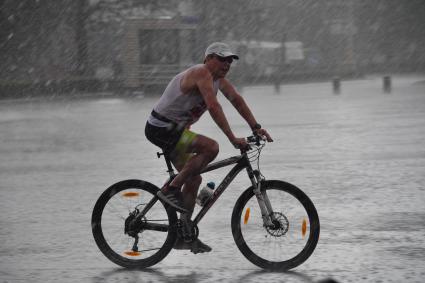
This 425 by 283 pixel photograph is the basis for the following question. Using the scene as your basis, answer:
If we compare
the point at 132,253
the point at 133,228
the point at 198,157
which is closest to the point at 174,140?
the point at 198,157

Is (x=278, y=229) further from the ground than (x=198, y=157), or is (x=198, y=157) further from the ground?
(x=198, y=157)

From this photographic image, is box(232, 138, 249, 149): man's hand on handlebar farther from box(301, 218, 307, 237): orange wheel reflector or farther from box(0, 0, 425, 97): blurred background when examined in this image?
box(0, 0, 425, 97): blurred background

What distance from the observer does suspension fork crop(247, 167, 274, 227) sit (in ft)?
18.1

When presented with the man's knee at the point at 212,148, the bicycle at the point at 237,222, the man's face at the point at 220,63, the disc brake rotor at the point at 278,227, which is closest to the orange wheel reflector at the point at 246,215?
the bicycle at the point at 237,222

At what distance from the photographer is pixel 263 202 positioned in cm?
554

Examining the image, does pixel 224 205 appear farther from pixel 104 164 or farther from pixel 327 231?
pixel 104 164

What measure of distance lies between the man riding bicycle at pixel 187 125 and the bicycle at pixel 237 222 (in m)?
0.08

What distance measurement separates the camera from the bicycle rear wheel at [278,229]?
5484 mm

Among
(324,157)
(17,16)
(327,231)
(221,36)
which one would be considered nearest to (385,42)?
(221,36)

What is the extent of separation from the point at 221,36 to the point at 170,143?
45604mm

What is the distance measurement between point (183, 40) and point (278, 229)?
31.9 m

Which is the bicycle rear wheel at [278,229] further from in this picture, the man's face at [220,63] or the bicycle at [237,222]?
the man's face at [220,63]

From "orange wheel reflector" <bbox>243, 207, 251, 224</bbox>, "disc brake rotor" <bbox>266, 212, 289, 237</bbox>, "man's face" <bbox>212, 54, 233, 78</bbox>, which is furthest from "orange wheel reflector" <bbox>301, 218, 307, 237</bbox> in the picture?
"man's face" <bbox>212, 54, 233, 78</bbox>

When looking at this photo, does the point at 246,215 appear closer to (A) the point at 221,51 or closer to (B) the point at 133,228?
(B) the point at 133,228
